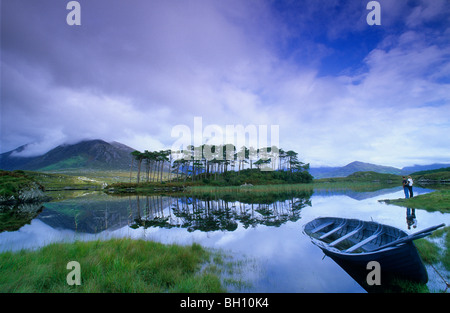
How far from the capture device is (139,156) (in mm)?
63281

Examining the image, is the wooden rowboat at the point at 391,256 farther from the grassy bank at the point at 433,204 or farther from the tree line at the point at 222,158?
the tree line at the point at 222,158

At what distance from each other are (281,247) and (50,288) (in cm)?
769

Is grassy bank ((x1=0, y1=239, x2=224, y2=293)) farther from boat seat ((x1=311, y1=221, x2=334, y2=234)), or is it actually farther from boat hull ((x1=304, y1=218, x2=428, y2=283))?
boat seat ((x1=311, y1=221, x2=334, y2=234))

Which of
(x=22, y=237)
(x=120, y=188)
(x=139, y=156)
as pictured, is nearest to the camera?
(x=22, y=237)

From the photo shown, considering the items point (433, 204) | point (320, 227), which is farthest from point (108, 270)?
point (433, 204)

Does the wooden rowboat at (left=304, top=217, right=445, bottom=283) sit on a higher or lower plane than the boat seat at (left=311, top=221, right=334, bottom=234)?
higher

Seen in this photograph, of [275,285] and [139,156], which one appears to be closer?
[275,285]

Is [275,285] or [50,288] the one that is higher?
[50,288]

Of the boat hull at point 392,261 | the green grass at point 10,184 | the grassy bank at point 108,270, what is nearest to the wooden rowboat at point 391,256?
the boat hull at point 392,261

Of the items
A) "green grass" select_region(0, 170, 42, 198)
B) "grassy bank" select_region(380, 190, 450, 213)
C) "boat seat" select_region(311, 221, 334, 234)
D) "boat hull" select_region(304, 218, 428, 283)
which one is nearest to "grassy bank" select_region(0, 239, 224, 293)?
"boat hull" select_region(304, 218, 428, 283)

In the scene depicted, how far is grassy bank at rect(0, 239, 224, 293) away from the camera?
13.8 feet
